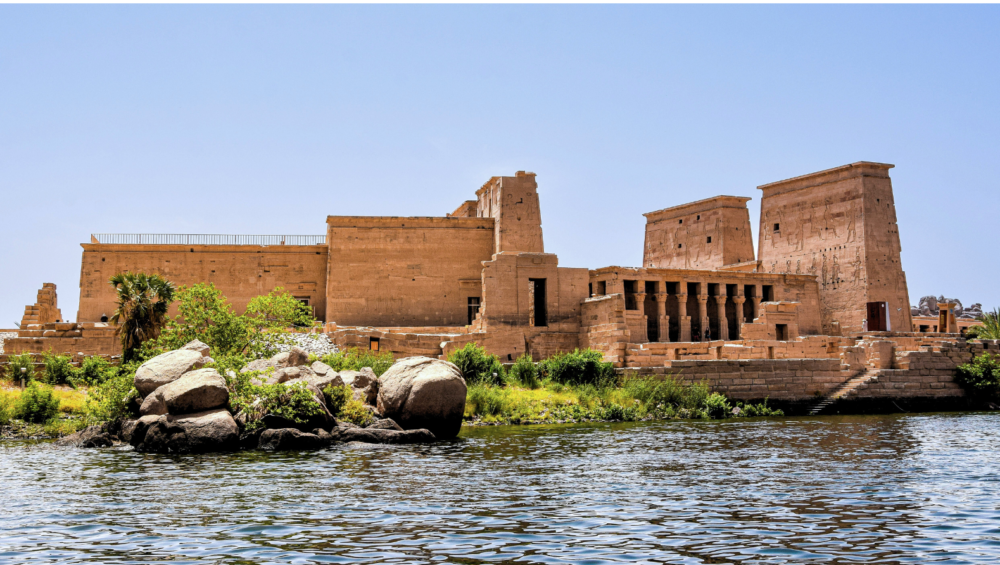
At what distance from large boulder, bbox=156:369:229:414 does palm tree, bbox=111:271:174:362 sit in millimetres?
8945

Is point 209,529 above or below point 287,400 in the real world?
below

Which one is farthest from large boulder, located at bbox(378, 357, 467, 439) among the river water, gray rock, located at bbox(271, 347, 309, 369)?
gray rock, located at bbox(271, 347, 309, 369)

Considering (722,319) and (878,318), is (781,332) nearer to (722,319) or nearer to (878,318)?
(722,319)

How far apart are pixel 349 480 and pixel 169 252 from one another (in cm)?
2831

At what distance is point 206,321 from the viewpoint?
22047 mm

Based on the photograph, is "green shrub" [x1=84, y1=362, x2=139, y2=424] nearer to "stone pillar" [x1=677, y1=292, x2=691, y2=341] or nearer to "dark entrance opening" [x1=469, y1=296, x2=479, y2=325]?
"dark entrance opening" [x1=469, y1=296, x2=479, y2=325]

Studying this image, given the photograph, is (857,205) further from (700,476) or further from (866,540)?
(866,540)

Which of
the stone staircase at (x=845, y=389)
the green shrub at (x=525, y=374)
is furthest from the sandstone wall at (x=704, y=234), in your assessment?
the green shrub at (x=525, y=374)

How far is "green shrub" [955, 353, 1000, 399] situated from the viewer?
92.1 feet

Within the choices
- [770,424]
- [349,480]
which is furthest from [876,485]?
[770,424]

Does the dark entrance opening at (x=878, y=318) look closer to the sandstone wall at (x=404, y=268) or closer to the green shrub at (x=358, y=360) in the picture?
the sandstone wall at (x=404, y=268)

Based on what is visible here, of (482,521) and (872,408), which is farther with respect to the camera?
(872,408)

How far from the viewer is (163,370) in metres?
18.0

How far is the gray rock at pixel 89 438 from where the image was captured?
707 inches
